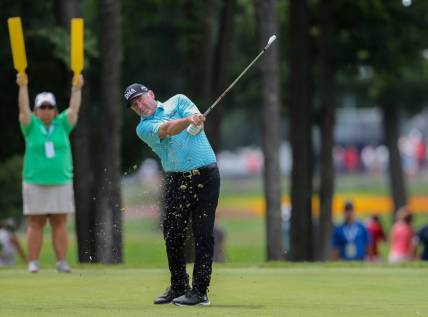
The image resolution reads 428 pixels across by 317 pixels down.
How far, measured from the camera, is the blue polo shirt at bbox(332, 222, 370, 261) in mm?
→ 25141

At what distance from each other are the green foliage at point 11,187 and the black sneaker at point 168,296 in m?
12.6

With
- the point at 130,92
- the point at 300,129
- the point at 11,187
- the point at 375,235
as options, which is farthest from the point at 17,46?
Result: the point at 375,235

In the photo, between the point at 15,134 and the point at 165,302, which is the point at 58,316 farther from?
the point at 15,134

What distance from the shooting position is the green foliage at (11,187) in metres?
24.5

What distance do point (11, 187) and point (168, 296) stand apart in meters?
13.0

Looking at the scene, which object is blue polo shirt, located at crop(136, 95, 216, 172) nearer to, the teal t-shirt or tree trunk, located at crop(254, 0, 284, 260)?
the teal t-shirt

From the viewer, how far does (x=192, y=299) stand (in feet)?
38.9

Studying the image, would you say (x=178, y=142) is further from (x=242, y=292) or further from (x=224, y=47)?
(x=224, y=47)

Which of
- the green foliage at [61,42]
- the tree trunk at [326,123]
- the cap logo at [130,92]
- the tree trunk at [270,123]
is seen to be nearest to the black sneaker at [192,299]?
the cap logo at [130,92]

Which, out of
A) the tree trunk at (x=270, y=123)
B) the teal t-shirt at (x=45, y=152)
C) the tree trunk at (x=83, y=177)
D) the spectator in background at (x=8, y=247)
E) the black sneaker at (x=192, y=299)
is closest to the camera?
the black sneaker at (x=192, y=299)

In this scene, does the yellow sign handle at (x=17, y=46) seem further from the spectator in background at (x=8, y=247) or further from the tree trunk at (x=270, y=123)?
the spectator in background at (x=8, y=247)

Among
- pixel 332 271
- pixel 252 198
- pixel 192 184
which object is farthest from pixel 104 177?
pixel 252 198

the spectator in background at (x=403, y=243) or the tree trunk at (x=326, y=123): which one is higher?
the tree trunk at (x=326, y=123)

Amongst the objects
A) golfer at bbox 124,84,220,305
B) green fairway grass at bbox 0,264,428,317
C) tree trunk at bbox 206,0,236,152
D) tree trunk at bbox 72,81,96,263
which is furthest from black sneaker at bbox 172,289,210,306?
tree trunk at bbox 206,0,236,152
